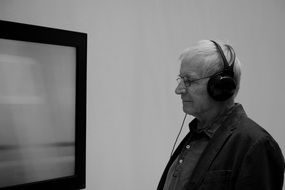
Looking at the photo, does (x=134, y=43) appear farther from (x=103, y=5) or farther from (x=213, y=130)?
(x=213, y=130)

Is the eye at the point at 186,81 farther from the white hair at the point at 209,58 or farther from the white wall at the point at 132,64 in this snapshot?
the white wall at the point at 132,64

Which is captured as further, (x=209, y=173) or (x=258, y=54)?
(x=258, y=54)

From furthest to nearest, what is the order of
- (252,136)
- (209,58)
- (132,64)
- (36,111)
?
(132,64), (36,111), (209,58), (252,136)

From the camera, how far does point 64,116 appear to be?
1.35 meters

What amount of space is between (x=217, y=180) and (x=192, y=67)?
383mm

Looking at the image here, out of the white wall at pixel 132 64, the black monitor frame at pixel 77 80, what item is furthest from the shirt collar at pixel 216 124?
the white wall at pixel 132 64

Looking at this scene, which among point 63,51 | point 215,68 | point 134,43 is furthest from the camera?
point 134,43

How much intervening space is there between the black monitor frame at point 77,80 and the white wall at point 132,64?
187 millimetres

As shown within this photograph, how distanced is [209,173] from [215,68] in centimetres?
34

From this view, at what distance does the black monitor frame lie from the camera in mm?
1227

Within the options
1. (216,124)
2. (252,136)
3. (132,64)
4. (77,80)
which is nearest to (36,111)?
(77,80)

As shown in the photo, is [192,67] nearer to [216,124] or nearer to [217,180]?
[216,124]

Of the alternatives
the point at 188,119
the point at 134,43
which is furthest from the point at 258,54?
the point at 134,43

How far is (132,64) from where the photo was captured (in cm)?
171
